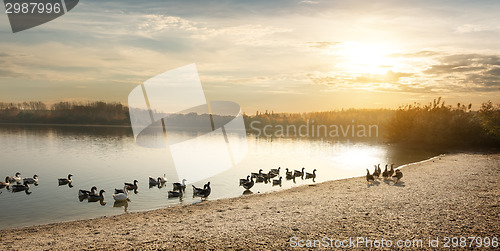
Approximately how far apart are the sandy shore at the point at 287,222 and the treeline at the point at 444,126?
103 ft

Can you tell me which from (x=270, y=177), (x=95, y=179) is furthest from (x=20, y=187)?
(x=270, y=177)

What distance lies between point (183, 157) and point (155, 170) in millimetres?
9983

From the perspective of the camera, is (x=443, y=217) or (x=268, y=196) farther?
(x=268, y=196)

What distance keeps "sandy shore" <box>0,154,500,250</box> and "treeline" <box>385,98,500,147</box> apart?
31305 millimetres

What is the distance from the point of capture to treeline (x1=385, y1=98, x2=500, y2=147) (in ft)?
136

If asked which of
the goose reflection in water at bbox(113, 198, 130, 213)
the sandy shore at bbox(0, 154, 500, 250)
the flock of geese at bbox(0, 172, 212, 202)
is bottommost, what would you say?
the goose reflection in water at bbox(113, 198, 130, 213)

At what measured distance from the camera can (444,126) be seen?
51719mm

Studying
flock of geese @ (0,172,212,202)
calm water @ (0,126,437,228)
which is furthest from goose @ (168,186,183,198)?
calm water @ (0,126,437,228)

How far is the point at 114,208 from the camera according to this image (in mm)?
16656

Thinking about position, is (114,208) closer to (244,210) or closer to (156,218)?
(156,218)

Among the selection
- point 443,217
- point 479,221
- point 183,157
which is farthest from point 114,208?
point 183,157

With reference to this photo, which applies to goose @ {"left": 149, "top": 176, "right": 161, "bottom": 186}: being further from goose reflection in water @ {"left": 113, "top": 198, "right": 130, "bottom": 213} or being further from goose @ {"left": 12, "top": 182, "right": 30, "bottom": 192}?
goose @ {"left": 12, "top": 182, "right": 30, "bottom": 192}

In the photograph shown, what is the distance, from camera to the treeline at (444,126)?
4159 cm

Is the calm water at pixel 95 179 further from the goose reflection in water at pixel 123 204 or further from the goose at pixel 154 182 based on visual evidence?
the goose at pixel 154 182
